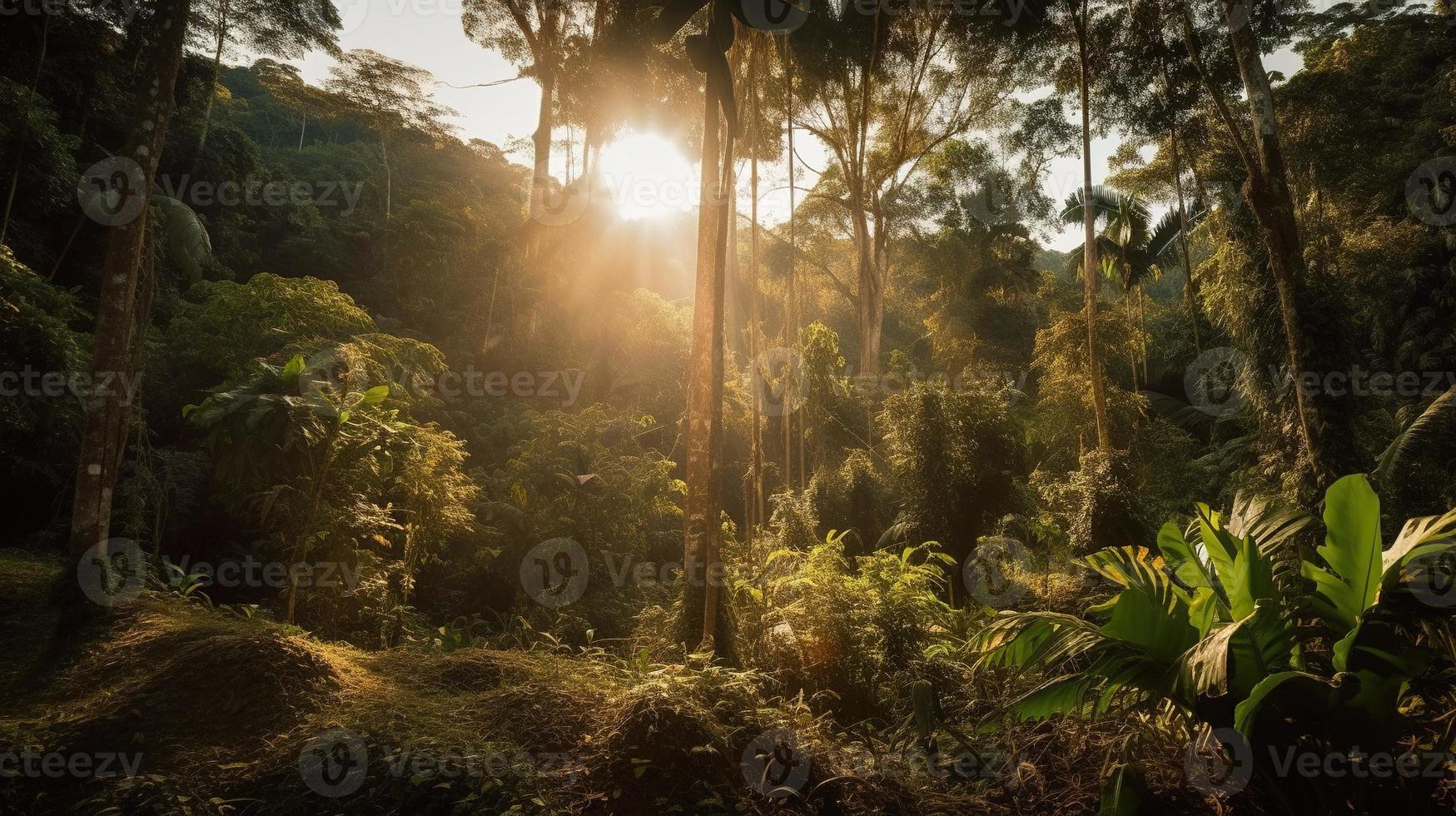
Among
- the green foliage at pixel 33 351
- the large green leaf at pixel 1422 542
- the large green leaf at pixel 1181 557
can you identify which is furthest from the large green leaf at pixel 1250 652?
the green foliage at pixel 33 351

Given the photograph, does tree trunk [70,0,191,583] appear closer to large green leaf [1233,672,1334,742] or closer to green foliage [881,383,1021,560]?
large green leaf [1233,672,1334,742]

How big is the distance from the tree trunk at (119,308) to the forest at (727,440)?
37 mm

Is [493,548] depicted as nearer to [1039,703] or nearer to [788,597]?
[788,597]

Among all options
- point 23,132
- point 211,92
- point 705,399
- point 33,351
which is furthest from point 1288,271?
point 211,92

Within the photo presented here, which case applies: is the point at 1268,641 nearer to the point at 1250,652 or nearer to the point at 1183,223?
the point at 1250,652

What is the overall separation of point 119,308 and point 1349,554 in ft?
27.5

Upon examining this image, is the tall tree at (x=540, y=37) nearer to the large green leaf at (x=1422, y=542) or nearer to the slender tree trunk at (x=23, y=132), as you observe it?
the slender tree trunk at (x=23, y=132)

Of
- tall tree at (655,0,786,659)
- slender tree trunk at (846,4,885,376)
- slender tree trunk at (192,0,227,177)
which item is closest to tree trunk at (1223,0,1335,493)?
tall tree at (655,0,786,659)

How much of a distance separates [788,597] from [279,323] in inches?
366

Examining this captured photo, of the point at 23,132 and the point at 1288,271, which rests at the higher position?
the point at 23,132

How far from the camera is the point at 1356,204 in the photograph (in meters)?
14.1

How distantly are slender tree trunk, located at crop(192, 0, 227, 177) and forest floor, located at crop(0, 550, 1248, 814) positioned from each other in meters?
16.0

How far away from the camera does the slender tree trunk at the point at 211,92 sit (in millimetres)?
15211

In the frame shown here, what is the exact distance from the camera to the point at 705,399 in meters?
6.62
